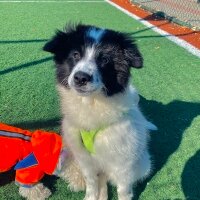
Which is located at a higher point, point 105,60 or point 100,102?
point 105,60

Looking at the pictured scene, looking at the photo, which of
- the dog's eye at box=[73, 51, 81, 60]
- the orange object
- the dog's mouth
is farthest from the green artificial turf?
the dog's eye at box=[73, 51, 81, 60]

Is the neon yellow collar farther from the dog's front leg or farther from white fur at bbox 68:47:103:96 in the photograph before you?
white fur at bbox 68:47:103:96

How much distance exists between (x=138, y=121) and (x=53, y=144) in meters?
0.67

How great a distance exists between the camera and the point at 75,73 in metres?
1.95

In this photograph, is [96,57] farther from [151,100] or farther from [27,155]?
[151,100]

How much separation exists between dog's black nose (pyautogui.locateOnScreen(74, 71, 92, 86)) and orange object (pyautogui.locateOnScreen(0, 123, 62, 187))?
0.74m

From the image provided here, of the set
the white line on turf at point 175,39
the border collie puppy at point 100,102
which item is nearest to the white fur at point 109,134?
the border collie puppy at point 100,102

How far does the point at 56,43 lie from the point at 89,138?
0.66 metres

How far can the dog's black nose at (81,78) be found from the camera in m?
1.93

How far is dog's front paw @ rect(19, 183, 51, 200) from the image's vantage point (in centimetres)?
250

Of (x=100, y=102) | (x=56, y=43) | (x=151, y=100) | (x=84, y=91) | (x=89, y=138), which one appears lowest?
(x=151, y=100)

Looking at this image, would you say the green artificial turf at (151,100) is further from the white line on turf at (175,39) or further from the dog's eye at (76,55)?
the dog's eye at (76,55)

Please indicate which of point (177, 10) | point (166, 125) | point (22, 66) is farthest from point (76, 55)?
point (177, 10)

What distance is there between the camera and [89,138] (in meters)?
2.28
